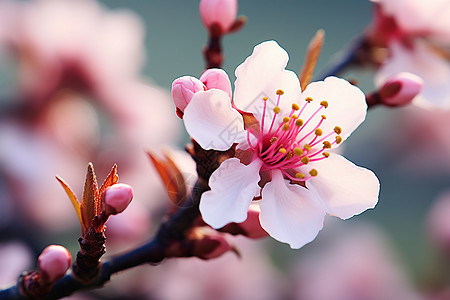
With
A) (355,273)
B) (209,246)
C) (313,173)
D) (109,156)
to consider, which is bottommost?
(355,273)

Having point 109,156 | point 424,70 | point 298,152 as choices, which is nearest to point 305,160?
point 298,152

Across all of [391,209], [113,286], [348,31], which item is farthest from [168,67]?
[113,286]

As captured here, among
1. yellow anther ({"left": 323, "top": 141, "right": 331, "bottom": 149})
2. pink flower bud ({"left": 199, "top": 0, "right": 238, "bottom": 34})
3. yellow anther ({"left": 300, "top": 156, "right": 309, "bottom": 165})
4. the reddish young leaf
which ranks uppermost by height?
pink flower bud ({"left": 199, "top": 0, "right": 238, "bottom": 34})

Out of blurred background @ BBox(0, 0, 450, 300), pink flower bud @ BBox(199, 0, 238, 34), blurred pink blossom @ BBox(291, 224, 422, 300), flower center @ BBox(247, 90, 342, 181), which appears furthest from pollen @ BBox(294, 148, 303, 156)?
blurred pink blossom @ BBox(291, 224, 422, 300)

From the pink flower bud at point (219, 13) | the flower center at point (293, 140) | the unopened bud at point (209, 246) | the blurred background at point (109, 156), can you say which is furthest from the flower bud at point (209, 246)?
the blurred background at point (109, 156)

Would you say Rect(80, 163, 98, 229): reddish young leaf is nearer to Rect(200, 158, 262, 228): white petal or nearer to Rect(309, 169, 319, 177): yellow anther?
Rect(200, 158, 262, 228): white petal

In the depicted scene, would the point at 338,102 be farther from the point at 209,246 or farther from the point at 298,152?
the point at 209,246

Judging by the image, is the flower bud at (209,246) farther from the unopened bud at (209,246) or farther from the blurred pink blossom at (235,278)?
the blurred pink blossom at (235,278)
